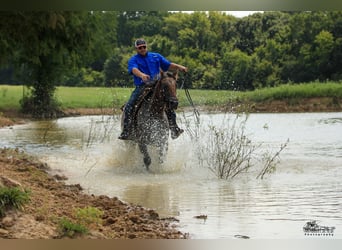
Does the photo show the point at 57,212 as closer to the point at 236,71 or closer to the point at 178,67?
the point at 178,67

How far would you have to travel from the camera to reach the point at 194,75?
5449 millimetres

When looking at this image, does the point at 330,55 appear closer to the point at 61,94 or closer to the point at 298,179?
the point at 298,179

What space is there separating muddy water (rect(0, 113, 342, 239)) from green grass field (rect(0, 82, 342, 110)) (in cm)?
12

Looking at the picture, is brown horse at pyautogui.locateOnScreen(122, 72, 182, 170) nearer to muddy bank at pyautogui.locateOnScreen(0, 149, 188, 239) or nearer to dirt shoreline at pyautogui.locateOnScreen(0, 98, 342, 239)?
dirt shoreline at pyautogui.locateOnScreen(0, 98, 342, 239)

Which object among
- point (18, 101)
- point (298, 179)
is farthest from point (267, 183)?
point (18, 101)

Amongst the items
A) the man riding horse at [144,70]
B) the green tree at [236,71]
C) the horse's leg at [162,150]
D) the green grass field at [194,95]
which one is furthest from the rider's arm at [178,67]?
the horse's leg at [162,150]

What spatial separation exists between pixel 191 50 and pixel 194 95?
0.32m

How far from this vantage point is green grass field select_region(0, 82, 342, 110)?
212 inches

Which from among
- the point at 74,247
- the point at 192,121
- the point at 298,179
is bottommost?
the point at 74,247

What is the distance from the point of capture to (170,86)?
5.34 m

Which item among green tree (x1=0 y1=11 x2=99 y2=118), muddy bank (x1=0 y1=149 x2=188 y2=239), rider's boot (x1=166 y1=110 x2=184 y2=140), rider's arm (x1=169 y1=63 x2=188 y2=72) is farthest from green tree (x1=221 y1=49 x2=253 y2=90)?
muddy bank (x1=0 y1=149 x2=188 y2=239)

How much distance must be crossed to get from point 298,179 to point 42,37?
2.12m

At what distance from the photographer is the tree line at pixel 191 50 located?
5.29 metres

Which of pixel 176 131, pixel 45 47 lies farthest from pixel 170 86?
pixel 45 47
